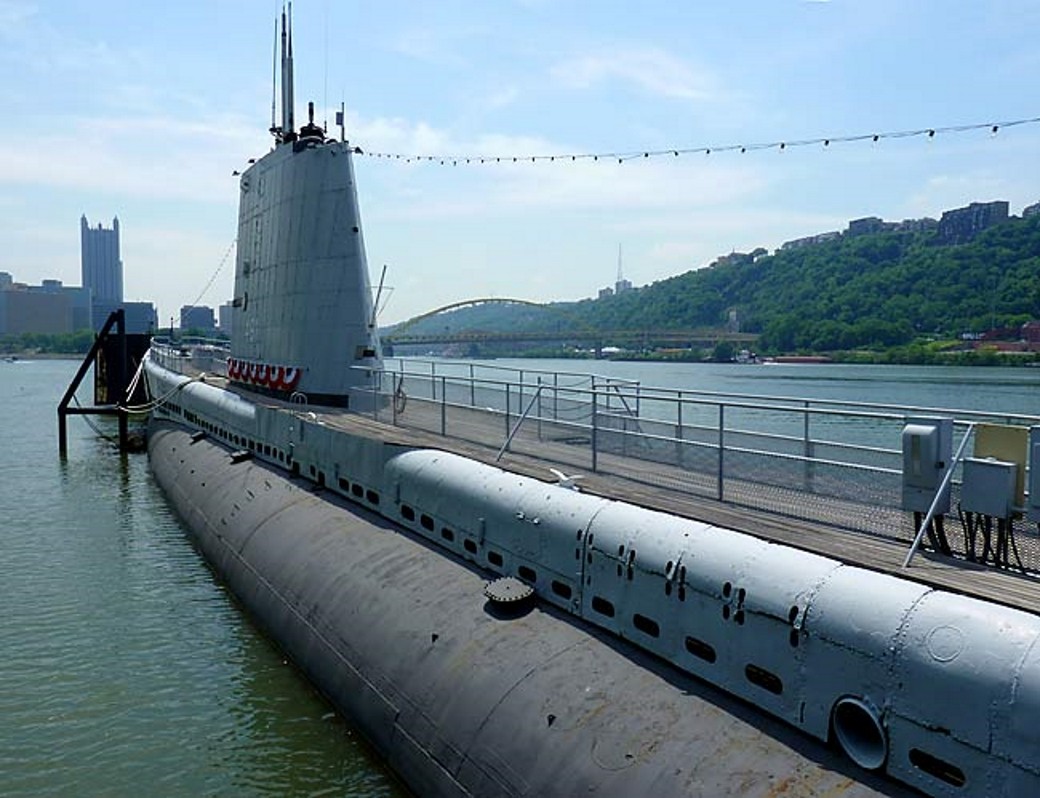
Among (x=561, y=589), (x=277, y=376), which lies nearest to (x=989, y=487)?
(x=561, y=589)

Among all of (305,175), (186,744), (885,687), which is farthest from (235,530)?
(885,687)

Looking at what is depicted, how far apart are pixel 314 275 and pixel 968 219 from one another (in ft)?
392


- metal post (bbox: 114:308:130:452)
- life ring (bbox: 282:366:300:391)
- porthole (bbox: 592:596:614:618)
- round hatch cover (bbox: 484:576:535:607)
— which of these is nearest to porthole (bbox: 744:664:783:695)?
porthole (bbox: 592:596:614:618)

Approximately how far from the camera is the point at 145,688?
42.4ft

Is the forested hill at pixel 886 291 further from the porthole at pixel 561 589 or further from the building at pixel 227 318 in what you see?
the porthole at pixel 561 589

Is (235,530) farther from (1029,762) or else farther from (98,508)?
(1029,762)

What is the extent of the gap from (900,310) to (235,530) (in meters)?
83.1

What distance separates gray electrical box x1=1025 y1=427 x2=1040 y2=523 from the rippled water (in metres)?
6.49

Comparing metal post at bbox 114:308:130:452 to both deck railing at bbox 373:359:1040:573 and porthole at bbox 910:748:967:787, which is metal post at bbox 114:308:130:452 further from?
porthole at bbox 910:748:967:787

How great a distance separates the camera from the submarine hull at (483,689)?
21.9ft

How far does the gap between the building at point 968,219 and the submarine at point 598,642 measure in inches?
4586

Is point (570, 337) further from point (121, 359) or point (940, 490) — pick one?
point (940, 490)

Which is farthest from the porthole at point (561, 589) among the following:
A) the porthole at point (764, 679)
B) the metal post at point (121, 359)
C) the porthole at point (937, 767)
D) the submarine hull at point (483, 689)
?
the metal post at point (121, 359)

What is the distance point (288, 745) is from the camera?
11.1 metres
